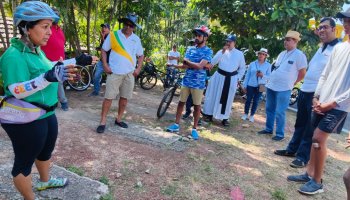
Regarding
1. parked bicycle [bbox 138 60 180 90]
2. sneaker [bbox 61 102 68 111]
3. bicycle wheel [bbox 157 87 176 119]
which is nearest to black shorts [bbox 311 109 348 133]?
bicycle wheel [bbox 157 87 176 119]

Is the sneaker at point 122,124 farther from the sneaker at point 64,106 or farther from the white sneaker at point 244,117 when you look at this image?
the white sneaker at point 244,117

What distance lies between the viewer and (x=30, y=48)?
2303mm

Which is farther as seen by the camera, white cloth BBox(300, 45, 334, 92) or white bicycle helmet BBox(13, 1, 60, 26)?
white cloth BBox(300, 45, 334, 92)

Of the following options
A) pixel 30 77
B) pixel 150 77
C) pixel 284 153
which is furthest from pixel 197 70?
pixel 150 77

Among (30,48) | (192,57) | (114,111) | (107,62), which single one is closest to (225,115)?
(192,57)

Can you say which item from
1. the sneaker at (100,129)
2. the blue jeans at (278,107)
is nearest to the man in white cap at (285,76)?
the blue jeans at (278,107)

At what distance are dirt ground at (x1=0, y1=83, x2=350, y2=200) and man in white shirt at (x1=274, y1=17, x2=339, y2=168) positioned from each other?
275mm

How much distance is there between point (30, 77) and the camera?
89.7 inches

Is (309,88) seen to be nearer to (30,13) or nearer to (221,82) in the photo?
(221,82)

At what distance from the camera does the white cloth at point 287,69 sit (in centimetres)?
529

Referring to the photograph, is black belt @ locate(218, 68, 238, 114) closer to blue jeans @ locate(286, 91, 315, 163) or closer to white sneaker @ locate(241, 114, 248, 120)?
white sneaker @ locate(241, 114, 248, 120)

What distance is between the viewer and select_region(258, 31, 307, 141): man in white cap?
208 inches

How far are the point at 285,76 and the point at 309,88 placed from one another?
1018 mm

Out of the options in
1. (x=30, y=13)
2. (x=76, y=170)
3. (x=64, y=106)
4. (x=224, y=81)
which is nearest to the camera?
(x=30, y=13)
